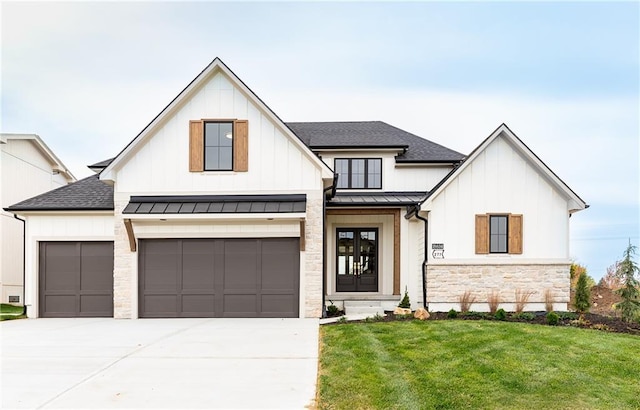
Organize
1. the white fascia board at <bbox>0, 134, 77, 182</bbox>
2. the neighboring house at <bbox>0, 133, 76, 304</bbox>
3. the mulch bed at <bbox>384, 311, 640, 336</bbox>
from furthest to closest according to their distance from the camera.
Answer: the white fascia board at <bbox>0, 134, 77, 182</bbox>, the neighboring house at <bbox>0, 133, 76, 304</bbox>, the mulch bed at <bbox>384, 311, 640, 336</bbox>

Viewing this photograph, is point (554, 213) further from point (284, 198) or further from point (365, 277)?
point (284, 198)

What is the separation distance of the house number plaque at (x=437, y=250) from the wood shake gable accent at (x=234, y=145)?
633 centimetres

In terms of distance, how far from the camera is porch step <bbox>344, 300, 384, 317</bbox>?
1477cm

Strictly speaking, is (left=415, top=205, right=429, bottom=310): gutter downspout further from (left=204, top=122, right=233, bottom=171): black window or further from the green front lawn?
(left=204, top=122, right=233, bottom=171): black window

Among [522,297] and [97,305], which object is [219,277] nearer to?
[97,305]

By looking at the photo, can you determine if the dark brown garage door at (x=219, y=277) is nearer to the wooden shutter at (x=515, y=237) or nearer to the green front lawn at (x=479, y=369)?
the green front lawn at (x=479, y=369)

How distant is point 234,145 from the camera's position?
547 inches

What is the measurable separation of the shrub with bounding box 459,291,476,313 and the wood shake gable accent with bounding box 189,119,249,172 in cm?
776

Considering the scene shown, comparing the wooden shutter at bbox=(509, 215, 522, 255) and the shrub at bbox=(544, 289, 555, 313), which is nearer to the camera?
the shrub at bbox=(544, 289, 555, 313)

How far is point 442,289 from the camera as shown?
14172 millimetres

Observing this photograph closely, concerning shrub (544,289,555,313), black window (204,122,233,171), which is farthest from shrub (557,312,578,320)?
black window (204,122,233,171)

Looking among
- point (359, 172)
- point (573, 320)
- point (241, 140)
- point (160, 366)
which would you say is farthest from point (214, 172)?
point (573, 320)

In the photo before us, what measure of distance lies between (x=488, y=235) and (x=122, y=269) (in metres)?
11.4

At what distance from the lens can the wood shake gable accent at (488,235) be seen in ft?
46.6
